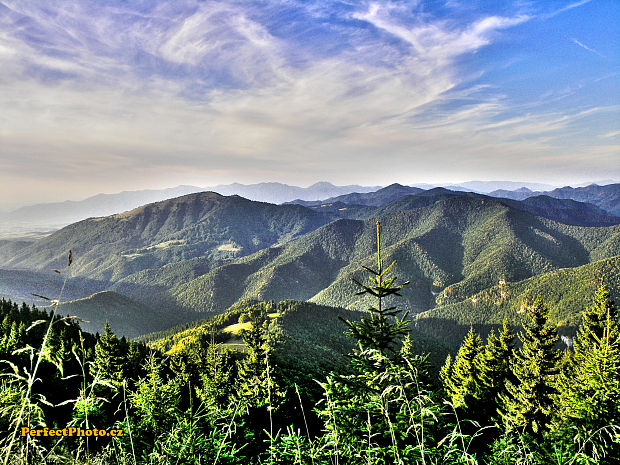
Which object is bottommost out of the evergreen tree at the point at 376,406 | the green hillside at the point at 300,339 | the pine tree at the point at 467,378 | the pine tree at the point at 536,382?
the green hillside at the point at 300,339

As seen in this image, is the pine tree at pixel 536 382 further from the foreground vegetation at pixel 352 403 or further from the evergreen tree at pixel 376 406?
the evergreen tree at pixel 376 406

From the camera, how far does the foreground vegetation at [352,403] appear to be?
16.6 ft

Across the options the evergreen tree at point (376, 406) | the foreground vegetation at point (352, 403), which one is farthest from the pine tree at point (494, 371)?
the evergreen tree at point (376, 406)

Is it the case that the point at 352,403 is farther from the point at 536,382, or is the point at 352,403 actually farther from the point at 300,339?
the point at 300,339

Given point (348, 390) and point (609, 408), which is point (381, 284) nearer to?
point (348, 390)

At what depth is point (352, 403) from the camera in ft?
24.5

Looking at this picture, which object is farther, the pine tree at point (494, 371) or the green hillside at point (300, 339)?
the green hillside at point (300, 339)

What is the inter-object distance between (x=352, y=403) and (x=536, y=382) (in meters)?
27.3

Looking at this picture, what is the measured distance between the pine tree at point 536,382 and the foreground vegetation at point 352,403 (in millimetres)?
102

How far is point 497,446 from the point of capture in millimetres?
8188

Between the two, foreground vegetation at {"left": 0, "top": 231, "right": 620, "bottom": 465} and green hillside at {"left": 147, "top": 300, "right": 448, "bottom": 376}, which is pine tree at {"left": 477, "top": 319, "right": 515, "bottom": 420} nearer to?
foreground vegetation at {"left": 0, "top": 231, "right": 620, "bottom": 465}

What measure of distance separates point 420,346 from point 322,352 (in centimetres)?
6928

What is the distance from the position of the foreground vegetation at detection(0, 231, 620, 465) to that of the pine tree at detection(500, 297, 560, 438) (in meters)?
0.10

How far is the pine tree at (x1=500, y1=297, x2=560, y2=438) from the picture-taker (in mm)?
25969
